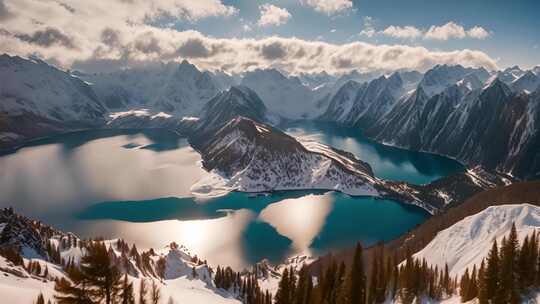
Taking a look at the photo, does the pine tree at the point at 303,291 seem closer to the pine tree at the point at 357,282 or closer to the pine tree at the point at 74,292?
the pine tree at the point at 357,282

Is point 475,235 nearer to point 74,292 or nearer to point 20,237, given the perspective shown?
→ point 74,292

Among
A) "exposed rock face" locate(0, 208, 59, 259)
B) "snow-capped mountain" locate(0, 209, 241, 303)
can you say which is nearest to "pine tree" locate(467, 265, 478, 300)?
"snow-capped mountain" locate(0, 209, 241, 303)

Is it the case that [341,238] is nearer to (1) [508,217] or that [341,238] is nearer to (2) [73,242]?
(1) [508,217]

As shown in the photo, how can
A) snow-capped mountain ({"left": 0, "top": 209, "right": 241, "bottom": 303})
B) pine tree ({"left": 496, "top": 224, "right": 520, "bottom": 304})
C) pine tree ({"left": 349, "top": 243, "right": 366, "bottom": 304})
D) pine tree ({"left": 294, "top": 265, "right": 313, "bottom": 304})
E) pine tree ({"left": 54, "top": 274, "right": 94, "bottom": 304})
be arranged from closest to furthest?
pine tree ({"left": 54, "top": 274, "right": 94, "bottom": 304}), pine tree ({"left": 496, "top": 224, "right": 520, "bottom": 304}), pine tree ({"left": 349, "top": 243, "right": 366, "bottom": 304}), pine tree ({"left": 294, "top": 265, "right": 313, "bottom": 304}), snow-capped mountain ({"left": 0, "top": 209, "right": 241, "bottom": 303})

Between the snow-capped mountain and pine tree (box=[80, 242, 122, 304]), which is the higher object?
pine tree (box=[80, 242, 122, 304])

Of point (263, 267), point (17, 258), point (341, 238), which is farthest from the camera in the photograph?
point (341, 238)

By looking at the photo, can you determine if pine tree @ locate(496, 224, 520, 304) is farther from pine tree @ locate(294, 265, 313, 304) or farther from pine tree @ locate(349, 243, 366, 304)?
pine tree @ locate(294, 265, 313, 304)

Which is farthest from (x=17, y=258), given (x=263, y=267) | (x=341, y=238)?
(x=341, y=238)

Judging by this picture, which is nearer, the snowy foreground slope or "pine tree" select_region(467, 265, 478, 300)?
"pine tree" select_region(467, 265, 478, 300)
